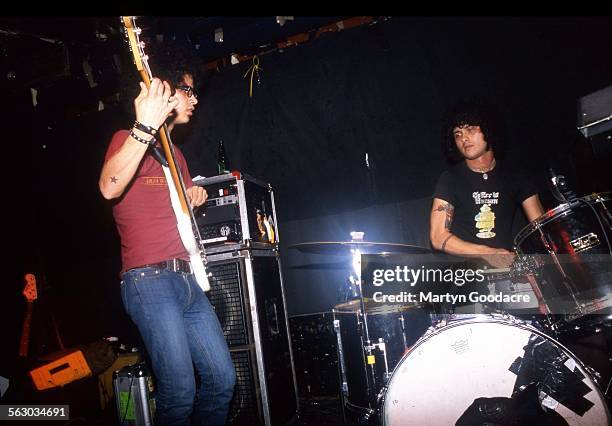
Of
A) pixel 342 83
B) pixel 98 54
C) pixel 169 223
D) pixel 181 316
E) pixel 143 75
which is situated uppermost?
pixel 98 54

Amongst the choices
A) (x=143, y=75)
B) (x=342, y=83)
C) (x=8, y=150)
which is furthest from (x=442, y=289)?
(x=8, y=150)

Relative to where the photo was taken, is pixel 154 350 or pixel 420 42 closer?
pixel 154 350

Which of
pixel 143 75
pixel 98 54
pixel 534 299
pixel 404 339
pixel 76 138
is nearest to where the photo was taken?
pixel 143 75

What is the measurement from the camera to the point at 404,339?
2.55 metres

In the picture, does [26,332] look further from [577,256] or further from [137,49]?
[577,256]

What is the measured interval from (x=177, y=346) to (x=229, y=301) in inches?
39.5

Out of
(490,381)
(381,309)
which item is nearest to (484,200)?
(381,309)

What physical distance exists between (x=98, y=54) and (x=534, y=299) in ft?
13.6

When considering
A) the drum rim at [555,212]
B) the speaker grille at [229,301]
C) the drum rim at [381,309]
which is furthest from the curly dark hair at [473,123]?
the speaker grille at [229,301]

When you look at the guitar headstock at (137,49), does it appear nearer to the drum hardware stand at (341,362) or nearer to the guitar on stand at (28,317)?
the drum hardware stand at (341,362)

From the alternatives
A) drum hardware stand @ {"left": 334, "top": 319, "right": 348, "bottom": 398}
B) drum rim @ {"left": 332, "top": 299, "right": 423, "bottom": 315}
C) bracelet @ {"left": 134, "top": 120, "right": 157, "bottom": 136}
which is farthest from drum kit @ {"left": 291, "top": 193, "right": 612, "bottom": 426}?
bracelet @ {"left": 134, "top": 120, "right": 157, "bottom": 136}

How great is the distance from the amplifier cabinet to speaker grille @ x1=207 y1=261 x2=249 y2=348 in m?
0.22

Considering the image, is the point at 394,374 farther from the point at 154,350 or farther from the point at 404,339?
the point at 154,350

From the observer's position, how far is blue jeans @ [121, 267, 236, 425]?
1843 millimetres
